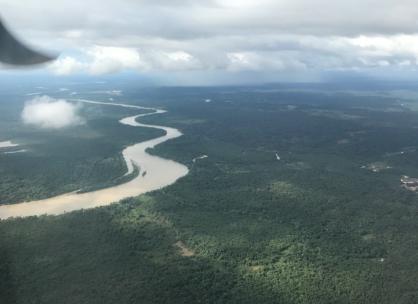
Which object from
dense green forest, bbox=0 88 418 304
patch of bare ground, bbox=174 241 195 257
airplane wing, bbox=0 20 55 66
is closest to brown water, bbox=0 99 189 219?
dense green forest, bbox=0 88 418 304

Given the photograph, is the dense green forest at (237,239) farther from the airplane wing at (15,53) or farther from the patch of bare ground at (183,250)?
the airplane wing at (15,53)

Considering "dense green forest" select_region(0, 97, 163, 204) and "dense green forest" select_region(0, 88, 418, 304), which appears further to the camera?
"dense green forest" select_region(0, 97, 163, 204)

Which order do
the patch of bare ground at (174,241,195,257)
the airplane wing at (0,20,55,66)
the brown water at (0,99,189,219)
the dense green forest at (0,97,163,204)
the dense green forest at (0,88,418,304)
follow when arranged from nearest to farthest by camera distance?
the airplane wing at (0,20,55,66) < the dense green forest at (0,88,418,304) < the patch of bare ground at (174,241,195,257) < the brown water at (0,99,189,219) < the dense green forest at (0,97,163,204)

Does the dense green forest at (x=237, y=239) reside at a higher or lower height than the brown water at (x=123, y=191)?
higher

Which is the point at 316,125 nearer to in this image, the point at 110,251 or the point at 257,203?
the point at 257,203

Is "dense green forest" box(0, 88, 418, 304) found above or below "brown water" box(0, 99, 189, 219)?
above

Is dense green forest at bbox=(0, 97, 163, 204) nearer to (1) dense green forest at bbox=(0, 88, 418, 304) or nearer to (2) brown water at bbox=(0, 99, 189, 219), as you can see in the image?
(1) dense green forest at bbox=(0, 88, 418, 304)

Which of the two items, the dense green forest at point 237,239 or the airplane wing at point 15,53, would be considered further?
the dense green forest at point 237,239

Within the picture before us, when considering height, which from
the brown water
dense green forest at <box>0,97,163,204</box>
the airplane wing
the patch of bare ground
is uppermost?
the airplane wing

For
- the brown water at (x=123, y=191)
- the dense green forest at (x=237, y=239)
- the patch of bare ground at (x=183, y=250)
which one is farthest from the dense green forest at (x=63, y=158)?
the patch of bare ground at (x=183, y=250)
